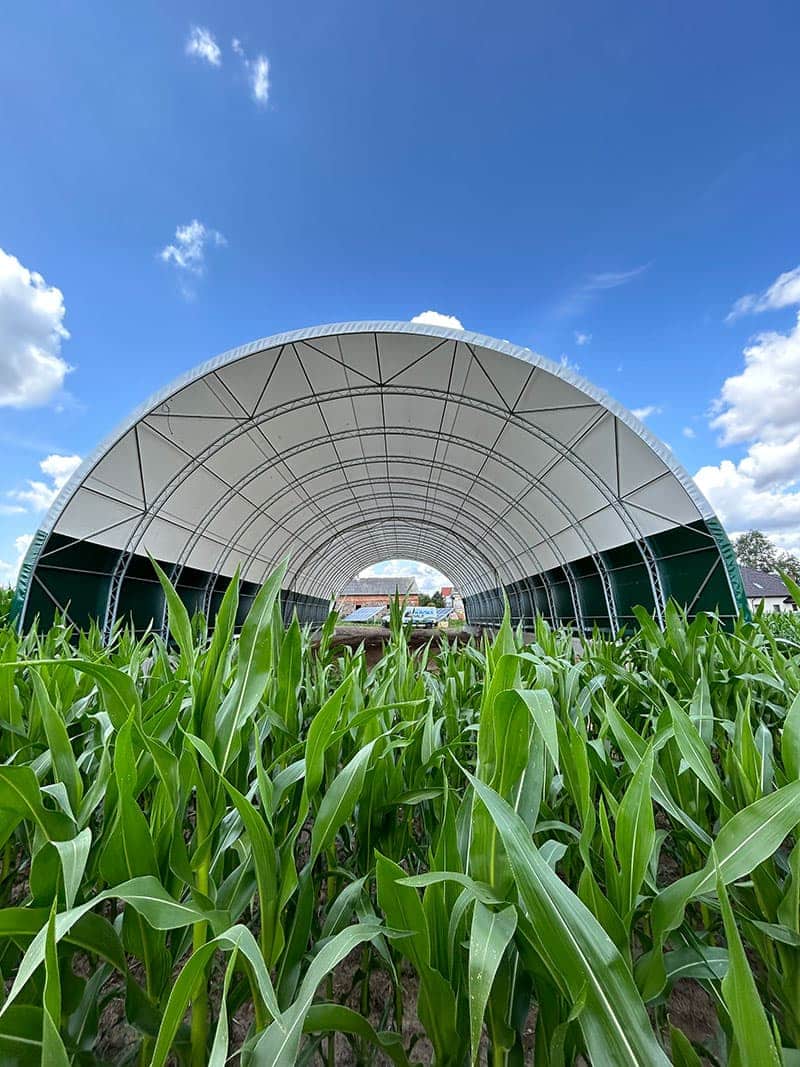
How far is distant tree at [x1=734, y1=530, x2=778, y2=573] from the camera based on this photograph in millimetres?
57031

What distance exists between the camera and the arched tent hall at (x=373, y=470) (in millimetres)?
8312

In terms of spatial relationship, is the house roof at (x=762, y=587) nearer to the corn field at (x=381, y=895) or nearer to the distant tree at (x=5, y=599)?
the corn field at (x=381, y=895)

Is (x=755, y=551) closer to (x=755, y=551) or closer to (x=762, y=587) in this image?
(x=755, y=551)

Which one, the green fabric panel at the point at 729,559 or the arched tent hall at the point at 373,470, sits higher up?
the arched tent hall at the point at 373,470

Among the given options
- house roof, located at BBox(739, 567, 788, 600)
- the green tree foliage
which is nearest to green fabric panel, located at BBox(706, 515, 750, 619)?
house roof, located at BBox(739, 567, 788, 600)

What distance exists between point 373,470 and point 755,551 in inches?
2462

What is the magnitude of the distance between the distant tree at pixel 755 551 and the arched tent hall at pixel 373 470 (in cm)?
5634

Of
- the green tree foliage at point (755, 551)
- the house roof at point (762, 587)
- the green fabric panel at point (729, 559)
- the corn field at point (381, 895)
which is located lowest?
the corn field at point (381, 895)

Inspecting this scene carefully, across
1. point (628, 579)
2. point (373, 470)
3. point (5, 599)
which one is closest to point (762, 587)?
point (628, 579)

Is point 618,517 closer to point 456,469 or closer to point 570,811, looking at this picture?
point 456,469

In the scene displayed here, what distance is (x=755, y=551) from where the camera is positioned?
2285 inches

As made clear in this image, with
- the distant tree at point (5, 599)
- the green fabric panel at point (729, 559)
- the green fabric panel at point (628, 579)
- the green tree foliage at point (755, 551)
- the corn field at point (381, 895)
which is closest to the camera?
the corn field at point (381, 895)

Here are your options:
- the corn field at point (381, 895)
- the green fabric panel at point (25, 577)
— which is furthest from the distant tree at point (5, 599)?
the corn field at point (381, 895)

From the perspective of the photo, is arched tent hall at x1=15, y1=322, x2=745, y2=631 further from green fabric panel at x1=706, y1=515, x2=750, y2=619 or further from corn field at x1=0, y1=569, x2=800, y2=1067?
corn field at x1=0, y1=569, x2=800, y2=1067
